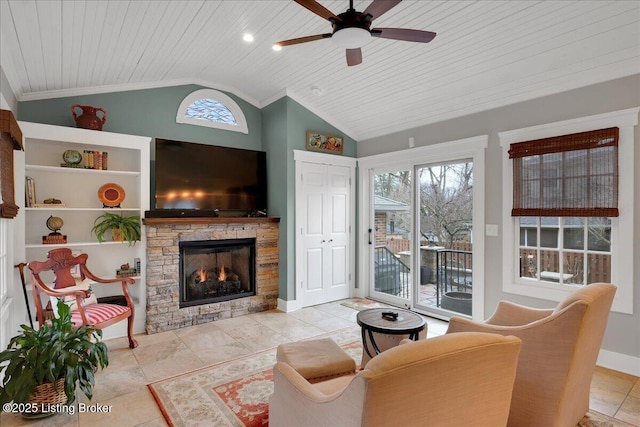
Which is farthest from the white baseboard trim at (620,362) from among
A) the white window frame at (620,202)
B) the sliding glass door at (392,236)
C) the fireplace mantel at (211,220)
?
the fireplace mantel at (211,220)

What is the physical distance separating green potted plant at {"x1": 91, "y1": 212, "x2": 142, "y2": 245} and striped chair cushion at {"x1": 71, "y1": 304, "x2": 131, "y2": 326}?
0.83 metres

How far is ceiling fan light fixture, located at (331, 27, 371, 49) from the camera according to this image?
7.27 ft

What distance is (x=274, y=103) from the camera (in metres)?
4.91

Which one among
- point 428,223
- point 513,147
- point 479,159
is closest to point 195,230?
point 428,223

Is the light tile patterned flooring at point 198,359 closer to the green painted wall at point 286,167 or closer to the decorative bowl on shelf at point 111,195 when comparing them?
the green painted wall at point 286,167

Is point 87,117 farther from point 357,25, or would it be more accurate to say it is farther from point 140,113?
point 357,25

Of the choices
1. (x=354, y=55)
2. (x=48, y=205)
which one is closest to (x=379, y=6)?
(x=354, y=55)

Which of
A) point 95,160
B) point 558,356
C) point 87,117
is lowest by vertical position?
point 558,356

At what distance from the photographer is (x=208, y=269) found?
4551mm

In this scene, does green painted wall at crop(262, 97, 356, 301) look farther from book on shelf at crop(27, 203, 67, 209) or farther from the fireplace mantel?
book on shelf at crop(27, 203, 67, 209)

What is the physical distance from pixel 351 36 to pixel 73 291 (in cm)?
319

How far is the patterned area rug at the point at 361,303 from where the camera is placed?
4922 mm

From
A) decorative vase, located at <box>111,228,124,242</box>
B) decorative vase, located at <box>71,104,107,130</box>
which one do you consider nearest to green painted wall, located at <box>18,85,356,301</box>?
decorative vase, located at <box>71,104,107,130</box>

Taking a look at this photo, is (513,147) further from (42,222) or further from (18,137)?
(42,222)
